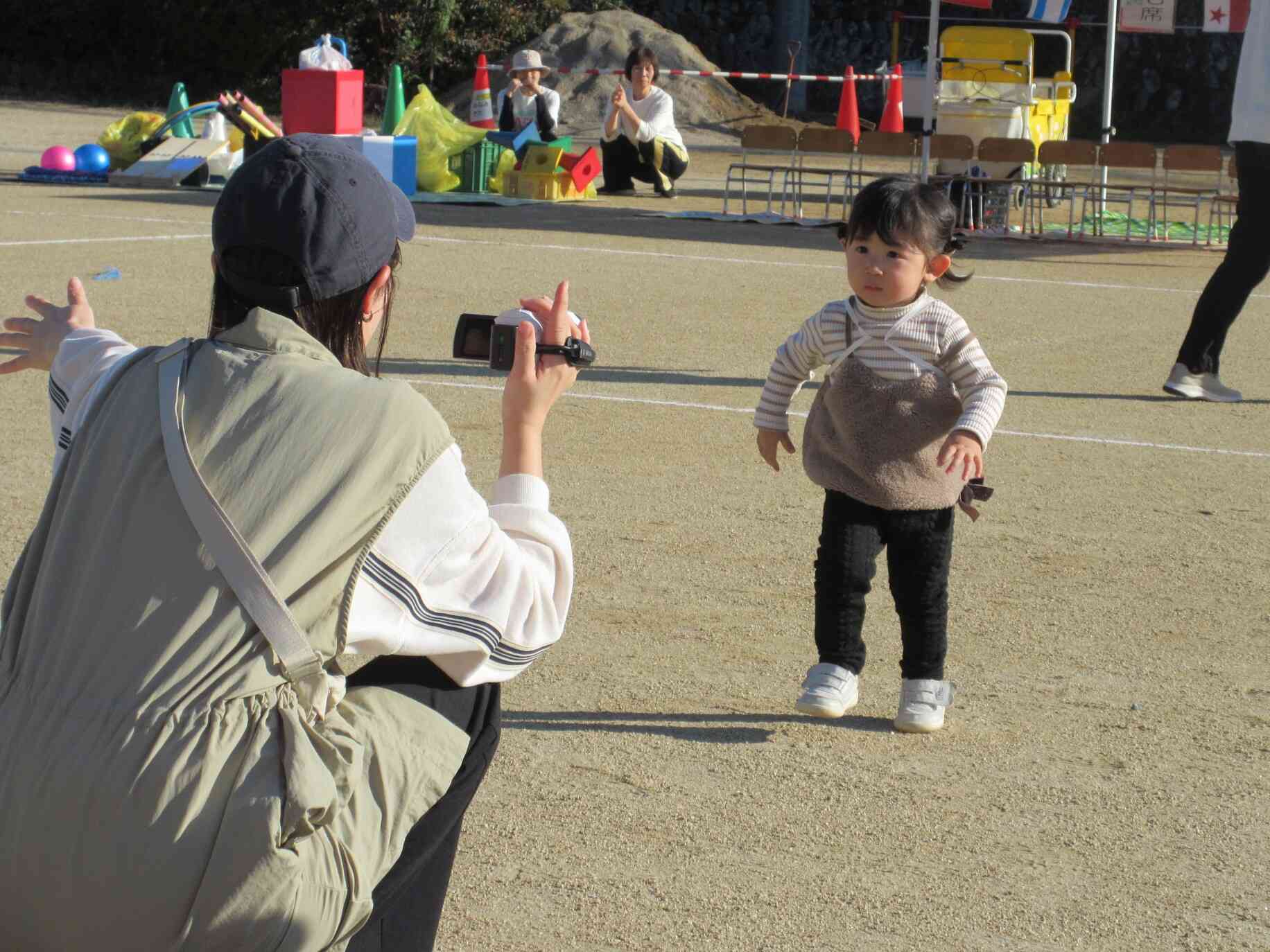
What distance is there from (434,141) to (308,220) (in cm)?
1726

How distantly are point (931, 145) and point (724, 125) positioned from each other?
16307 mm

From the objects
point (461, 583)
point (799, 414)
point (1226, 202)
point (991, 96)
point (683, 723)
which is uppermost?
point (991, 96)

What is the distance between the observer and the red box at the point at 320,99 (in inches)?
743

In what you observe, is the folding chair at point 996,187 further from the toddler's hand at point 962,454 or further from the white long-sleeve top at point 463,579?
the white long-sleeve top at point 463,579

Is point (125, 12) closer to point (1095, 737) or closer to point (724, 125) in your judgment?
point (724, 125)

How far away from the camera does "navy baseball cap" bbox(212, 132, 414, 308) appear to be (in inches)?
91.7

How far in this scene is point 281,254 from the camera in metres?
2.35

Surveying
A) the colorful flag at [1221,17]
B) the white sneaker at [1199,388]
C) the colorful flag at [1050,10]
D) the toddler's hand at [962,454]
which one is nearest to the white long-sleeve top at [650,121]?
the colorful flag at [1050,10]

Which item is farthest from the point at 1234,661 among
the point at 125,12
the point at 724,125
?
the point at 125,12

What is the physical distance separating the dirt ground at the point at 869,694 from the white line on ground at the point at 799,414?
0.02 metres

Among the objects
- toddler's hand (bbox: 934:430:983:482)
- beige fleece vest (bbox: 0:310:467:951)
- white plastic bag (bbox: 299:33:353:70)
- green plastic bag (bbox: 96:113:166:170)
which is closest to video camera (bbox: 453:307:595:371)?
beige fleece vest (bbox: 0:310:467:951)

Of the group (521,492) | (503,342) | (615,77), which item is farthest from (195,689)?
(615,77)

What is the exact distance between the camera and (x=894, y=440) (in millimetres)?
4078

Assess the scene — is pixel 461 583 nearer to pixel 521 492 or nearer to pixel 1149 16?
pixel 521 492
